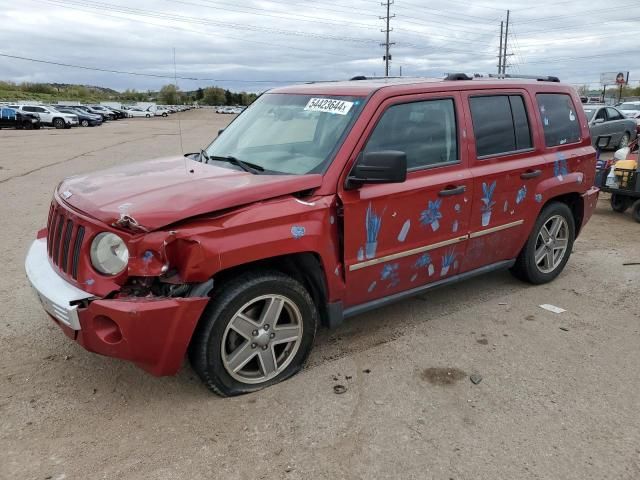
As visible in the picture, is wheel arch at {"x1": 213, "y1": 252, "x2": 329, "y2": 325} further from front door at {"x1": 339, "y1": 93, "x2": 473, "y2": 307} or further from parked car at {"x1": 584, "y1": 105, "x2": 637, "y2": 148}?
parked car at {"x1": 584, "y1": 105, "x2": 637, "y2": 148}

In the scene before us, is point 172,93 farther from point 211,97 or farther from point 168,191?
point 168,191

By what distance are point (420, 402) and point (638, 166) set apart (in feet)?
22.2

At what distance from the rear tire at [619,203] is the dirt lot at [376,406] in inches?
189

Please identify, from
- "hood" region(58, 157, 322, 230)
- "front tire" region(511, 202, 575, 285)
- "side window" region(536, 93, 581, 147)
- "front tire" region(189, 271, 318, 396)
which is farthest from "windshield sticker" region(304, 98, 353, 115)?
"front tire" region(511, 202, 575, 285)

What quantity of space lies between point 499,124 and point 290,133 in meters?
1.76

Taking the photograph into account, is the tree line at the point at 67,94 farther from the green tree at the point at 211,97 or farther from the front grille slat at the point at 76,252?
the front grille slat at the point at 76,252

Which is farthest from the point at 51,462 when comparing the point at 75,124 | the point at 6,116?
the point at 75,124

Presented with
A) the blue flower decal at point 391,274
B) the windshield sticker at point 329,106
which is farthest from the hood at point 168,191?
the blue flower decal at point 391,274

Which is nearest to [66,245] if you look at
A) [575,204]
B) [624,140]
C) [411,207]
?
[411,207]

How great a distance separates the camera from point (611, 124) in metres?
16.7

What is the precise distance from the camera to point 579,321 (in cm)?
447

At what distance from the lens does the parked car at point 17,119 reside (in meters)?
34.9

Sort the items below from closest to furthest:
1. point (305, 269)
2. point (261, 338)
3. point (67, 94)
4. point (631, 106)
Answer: point (261, 338) < point (305, 269) < point (631, 106) < point (67, 94)

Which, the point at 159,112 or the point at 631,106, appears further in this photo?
the point at 159,112
